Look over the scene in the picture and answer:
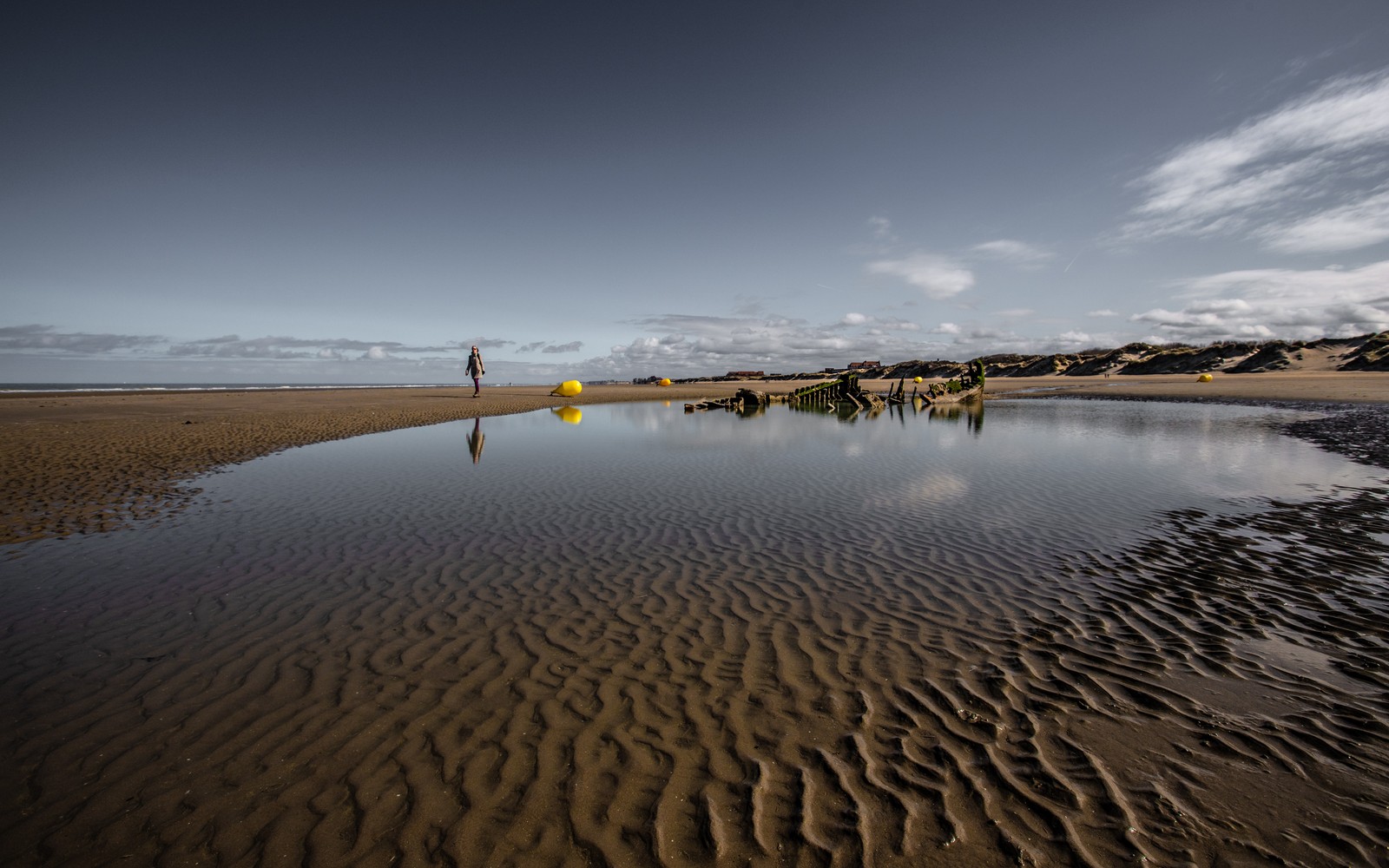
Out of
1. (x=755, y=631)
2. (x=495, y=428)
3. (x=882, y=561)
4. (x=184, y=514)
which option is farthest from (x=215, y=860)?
(x=495, y=428)

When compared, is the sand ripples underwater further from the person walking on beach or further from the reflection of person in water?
the person walking on beach

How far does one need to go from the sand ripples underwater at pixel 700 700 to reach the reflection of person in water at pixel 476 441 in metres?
8.86

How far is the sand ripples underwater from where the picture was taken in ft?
11.2

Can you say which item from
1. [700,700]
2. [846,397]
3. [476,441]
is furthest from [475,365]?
[700,700]

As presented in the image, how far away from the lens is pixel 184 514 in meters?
10.8

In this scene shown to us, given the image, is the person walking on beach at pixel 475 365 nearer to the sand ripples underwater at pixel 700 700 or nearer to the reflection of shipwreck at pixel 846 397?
the reflection of shipwreck at pixel 846 397

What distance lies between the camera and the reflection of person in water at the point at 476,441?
59.6 ft

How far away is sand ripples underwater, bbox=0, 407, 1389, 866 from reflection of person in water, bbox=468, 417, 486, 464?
886cm

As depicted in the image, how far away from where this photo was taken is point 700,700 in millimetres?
4875

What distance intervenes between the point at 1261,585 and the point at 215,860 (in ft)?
37.1

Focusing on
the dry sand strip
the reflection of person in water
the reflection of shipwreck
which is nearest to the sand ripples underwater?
the dry sand strip

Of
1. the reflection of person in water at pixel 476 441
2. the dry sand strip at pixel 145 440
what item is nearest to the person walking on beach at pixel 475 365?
the dry sand strip at pixel 145 440

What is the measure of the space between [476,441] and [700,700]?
764 inches

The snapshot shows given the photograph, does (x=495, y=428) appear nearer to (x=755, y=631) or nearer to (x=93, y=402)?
(x=755, y=631)
